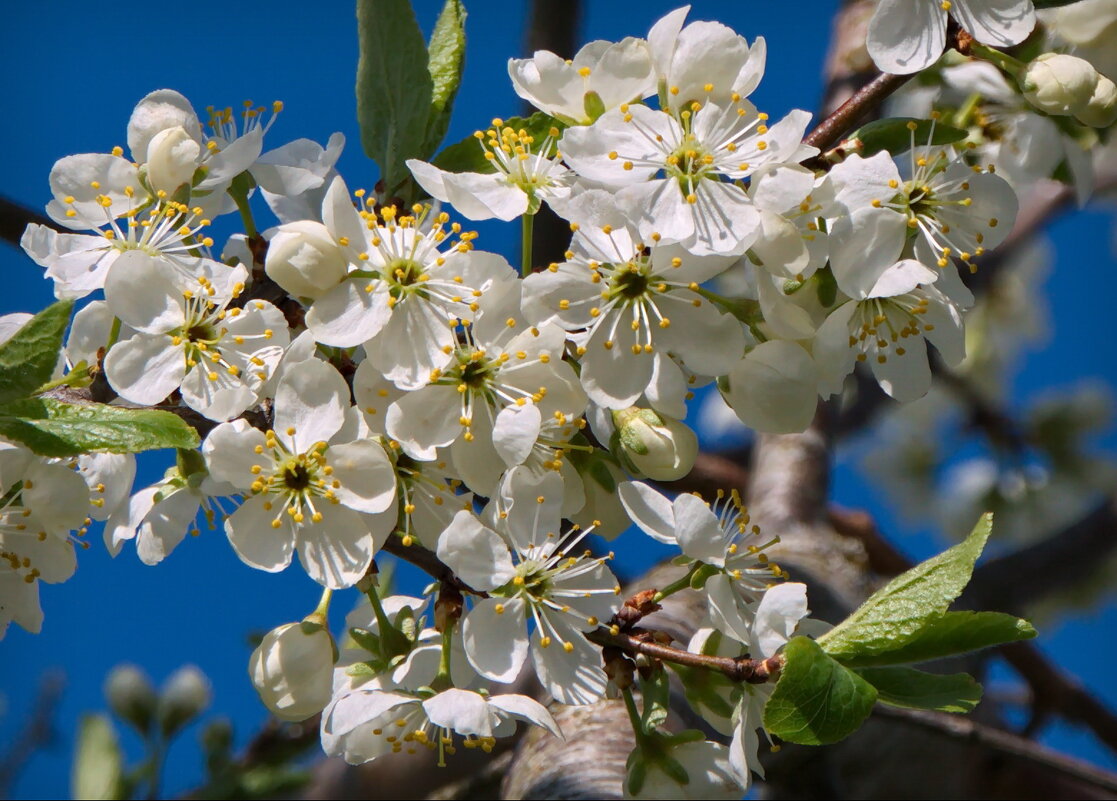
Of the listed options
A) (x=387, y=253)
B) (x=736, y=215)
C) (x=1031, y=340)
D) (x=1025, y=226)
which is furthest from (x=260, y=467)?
(x=1031, y=340)

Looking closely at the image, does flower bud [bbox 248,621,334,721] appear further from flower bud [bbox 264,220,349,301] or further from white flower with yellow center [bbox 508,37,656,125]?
white flower with yellow center [bbox 508,37,656,125]

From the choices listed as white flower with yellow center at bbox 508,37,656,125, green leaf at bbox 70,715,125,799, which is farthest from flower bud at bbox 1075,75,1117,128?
green leaf at bbox 70,715,125,799

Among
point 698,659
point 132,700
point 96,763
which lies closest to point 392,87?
point 698,659

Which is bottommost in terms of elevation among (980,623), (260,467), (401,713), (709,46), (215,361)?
(980,623)

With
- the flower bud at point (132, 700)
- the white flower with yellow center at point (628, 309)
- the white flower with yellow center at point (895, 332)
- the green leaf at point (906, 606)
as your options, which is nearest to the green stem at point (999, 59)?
the white flower with yellow center at point (895, 332)

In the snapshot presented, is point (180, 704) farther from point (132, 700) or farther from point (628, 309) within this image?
point (628, 309)

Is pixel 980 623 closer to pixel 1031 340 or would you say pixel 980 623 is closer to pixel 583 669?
pixel 583 669

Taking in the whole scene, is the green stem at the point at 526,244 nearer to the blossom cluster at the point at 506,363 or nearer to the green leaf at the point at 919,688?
the blossom cluster at the point at 506,363

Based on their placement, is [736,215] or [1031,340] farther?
[1031,340]
